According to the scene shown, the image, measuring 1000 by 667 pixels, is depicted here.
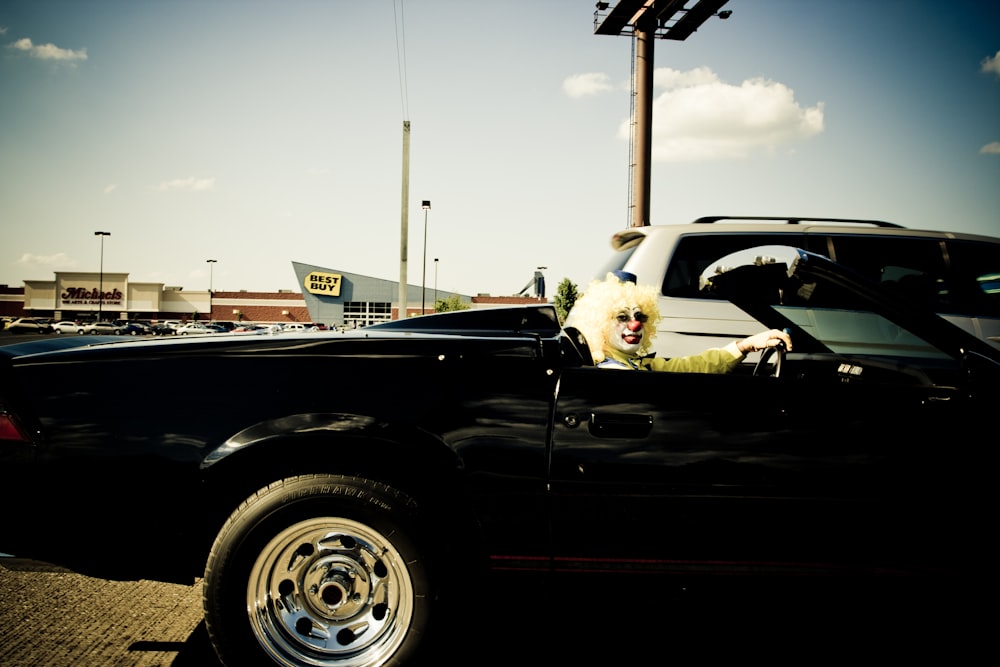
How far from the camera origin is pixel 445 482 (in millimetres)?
1899

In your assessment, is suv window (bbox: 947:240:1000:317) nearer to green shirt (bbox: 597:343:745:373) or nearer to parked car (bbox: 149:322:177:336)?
green shirt (bbox: 597:343:745:373)

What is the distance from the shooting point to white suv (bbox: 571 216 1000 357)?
4219 millimetres

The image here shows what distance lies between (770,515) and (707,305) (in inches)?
100.0

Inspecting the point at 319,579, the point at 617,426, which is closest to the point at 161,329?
the point at 319,579

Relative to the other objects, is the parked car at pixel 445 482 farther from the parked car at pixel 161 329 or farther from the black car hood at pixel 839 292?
the parked car at pixel 161 329

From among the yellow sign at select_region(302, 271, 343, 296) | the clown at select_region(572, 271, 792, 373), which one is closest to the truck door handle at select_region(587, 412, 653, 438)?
the clown at select_region(572, 271, 792, 373)

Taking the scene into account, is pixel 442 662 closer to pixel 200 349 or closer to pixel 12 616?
pixel 200 349

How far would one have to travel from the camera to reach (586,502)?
1868mm

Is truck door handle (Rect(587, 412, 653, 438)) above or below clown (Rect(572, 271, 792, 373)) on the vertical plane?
below

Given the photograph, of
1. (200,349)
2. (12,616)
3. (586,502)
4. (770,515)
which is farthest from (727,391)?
(12,616)

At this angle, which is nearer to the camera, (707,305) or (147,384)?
(147,384)

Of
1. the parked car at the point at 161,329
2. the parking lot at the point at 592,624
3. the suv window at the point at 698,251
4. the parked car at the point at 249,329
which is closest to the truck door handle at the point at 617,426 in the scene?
the parking lot at the point at 592,624

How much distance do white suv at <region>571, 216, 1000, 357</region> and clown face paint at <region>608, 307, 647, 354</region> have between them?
172 centimetres

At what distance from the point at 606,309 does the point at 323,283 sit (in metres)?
54.9
